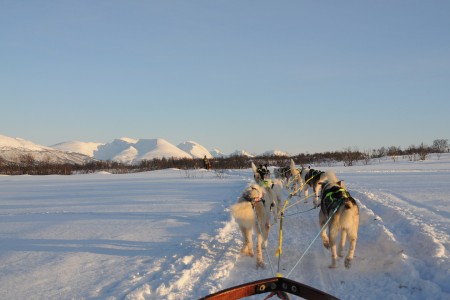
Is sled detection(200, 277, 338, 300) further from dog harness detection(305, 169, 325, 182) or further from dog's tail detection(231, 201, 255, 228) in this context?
dog harness detection(305, 169, 325, 182)

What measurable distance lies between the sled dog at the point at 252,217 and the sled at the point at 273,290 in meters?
2.80

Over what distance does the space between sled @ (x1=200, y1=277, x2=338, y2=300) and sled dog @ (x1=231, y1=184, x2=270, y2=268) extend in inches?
110

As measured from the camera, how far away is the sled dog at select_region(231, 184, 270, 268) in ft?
16.0

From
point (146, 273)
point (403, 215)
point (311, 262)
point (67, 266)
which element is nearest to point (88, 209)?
point (67, 266)

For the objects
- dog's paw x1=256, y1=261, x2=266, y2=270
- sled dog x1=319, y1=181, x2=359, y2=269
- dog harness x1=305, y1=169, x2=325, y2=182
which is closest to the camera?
sled dog x1=319, y1=181, x2=359, y2=269

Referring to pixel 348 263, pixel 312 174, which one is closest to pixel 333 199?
pixel 348 263

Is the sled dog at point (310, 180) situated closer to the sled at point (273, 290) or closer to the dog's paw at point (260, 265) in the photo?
the dog's paw at point (260, 265)

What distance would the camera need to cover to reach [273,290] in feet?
6.81

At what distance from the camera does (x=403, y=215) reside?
739 centimetres

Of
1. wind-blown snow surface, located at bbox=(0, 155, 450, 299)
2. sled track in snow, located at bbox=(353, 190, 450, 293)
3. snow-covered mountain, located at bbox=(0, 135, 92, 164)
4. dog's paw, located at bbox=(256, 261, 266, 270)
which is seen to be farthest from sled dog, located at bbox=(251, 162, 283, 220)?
snow-covered mountain, located at bbox=(0, 135, 92, 164)

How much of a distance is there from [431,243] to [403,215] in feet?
7.84

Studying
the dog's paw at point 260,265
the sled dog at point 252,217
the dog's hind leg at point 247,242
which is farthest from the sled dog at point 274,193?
the dog's paw at point 260,265

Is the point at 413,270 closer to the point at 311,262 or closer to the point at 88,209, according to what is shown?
the point at 311,262

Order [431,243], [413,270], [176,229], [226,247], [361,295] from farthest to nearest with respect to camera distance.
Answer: [176,229]
[226,247]
[431,243]
[413,270]
[361,295]
